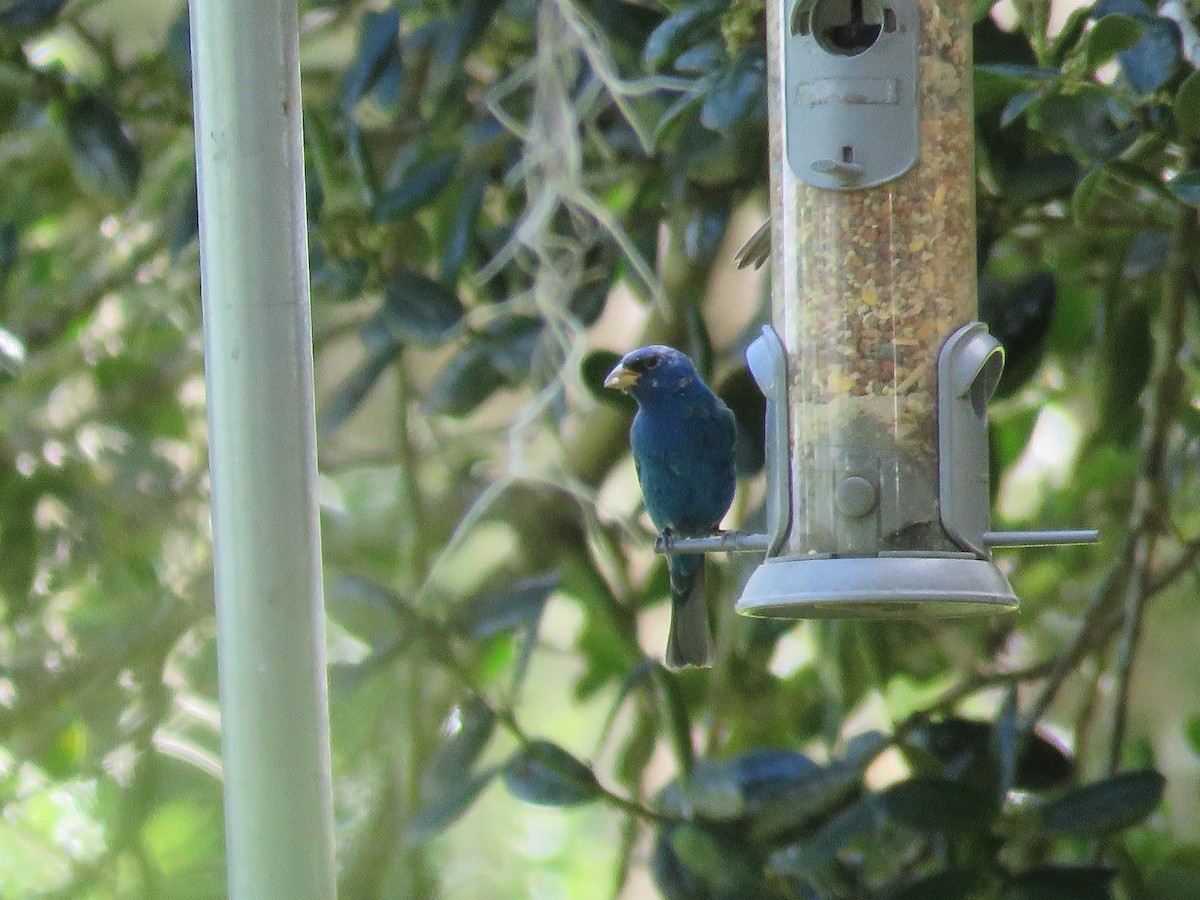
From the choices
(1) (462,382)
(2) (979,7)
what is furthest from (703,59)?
(1) (462,382)

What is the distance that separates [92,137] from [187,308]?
786mm

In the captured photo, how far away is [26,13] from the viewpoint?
2.90 metres

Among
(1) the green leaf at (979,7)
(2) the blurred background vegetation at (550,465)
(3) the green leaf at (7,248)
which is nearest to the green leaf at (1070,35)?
(2) the blurred background vegetation at (550,465)

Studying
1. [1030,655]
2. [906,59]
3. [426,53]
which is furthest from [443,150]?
[1030,655]

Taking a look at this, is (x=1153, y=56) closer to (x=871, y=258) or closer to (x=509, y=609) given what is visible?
(x=871, y=258)

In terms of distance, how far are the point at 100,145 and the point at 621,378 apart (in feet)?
Result: 3.13

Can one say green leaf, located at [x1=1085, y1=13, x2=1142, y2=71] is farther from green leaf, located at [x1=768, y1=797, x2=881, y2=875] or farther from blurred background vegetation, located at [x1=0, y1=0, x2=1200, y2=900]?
green leaf, located at [x1=768, y1=797, x2=881, y2=875]

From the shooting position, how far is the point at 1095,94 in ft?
8.00

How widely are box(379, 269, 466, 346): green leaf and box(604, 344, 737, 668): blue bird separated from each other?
29 cm

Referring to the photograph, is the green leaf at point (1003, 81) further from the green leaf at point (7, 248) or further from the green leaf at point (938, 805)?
the green leaf at point (7, 248)

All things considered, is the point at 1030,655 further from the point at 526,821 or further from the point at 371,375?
the point at 371,375

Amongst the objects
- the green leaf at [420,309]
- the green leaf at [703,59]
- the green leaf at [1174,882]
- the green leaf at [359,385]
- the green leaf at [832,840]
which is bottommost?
the green leaf at [1174,882]

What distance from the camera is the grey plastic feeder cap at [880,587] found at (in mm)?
Answer: 2008

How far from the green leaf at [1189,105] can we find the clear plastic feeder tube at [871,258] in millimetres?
255
